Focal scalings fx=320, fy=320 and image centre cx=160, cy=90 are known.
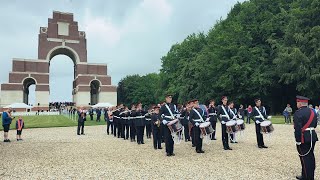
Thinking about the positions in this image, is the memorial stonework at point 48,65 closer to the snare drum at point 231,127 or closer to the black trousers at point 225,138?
the black trousers at point 225,138

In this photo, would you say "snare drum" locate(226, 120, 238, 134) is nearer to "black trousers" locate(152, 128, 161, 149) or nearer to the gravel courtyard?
the gravel courtyard

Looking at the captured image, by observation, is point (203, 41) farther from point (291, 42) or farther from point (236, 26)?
point (291, 42)

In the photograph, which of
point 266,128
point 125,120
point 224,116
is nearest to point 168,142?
point 224,116

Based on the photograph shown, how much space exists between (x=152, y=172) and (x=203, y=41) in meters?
56.5

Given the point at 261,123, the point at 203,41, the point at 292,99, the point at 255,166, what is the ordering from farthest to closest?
the point at 203,41 → the point at 292,99 → the point at 261,123 → the point at 255,166

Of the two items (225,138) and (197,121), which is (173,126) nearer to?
(197,121)

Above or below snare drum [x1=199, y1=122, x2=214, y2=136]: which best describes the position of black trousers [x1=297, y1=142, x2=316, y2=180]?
below

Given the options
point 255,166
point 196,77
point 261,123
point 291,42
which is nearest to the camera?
point 255,166

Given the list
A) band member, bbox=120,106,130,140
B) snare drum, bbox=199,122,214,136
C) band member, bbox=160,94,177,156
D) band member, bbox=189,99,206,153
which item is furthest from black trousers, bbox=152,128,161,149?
band member, bbox=120,106,130,140

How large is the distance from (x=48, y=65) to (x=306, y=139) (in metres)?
80.6

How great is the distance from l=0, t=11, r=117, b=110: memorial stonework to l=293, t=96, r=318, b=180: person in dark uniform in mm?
75664

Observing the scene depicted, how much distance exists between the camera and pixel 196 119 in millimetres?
12430

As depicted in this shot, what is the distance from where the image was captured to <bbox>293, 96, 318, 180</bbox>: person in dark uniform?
25.5 ft

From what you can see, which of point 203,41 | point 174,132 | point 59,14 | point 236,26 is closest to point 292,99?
point 236,26
